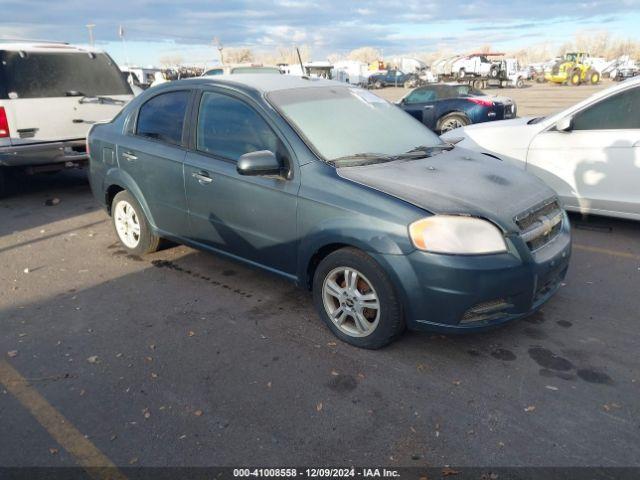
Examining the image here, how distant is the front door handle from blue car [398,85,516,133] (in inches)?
386

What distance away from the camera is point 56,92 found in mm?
7297

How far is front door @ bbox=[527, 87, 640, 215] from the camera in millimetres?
5387

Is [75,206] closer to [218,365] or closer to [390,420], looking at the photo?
[218,365]

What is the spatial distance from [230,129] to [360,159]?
1055mm

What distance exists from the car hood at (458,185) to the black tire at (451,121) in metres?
9.24

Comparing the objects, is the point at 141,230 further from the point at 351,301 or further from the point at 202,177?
the point at 351,301

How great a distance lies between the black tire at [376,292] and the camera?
3191 mm

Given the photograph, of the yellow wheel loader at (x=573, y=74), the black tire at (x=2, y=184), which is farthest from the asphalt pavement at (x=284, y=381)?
the yellow wheel loader at (x=573, y=74)

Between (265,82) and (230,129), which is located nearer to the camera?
(230,129)

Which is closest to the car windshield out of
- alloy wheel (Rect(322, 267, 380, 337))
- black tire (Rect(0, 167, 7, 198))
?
alloy wheel (Rect(322, 267, 380, 337))

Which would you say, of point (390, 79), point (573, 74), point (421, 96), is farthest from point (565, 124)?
point (390, 79)

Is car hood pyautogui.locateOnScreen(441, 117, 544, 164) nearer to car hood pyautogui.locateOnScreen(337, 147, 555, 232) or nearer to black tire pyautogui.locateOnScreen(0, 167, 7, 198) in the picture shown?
car hood pyautogui.locateOnScreen(337, 147, 555, 232)

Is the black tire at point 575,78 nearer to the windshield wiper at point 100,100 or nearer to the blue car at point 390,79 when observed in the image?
the blue car at point 390,79

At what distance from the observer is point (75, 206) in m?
7.28
